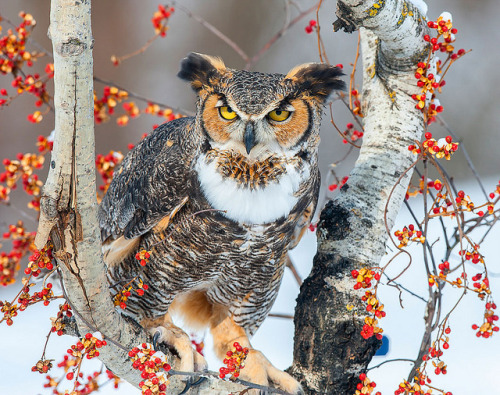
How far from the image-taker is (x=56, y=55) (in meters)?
1.08

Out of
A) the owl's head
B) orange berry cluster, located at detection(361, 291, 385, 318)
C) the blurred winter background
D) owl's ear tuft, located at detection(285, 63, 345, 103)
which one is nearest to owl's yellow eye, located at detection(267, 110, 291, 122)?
the owl's head

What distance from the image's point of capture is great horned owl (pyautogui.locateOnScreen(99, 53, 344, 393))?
159 cm

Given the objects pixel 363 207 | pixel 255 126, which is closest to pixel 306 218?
pixel 363 207

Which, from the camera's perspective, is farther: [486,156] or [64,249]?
[486,156]

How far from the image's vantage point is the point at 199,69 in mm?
1710

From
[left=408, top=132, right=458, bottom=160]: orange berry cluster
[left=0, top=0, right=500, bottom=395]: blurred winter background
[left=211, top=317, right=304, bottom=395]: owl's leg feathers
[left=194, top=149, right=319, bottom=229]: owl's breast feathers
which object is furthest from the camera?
[left=0, top=0, right=500, bottom=395]: blurred winter background

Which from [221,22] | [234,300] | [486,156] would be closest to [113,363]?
[234,300]

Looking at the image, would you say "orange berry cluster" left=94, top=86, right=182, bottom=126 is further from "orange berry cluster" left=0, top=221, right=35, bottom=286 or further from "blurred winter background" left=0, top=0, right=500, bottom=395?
"blurred winter background" left=0, top=0, right=500, bottom=395

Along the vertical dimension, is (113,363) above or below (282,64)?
below

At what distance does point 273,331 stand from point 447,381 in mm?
1403

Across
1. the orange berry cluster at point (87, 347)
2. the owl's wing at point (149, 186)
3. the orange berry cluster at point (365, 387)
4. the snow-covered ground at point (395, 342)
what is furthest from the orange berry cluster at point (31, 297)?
the snow-covered ground at point (395, 342)

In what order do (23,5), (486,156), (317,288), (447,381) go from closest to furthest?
(317,288) → (447,381) → (23,5) → (486,156)

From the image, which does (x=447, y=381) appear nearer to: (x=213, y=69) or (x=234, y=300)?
(x=234, y=300)

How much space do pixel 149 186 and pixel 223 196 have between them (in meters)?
0.29
